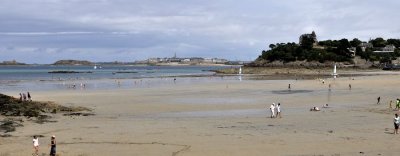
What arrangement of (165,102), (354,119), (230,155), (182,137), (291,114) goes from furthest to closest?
1. (165,102)
2. (291,114)
3. (354,119)
4. (182,137)
5. (230,155)

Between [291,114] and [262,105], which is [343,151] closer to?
[291,114]

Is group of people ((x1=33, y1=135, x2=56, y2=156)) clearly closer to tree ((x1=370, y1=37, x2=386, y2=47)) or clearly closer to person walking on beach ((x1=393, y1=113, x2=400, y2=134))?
person walking on beach ((x1=393, y1=113, x2=400, y2=134))

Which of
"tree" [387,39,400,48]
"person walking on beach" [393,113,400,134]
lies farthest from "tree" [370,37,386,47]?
"person walking on beach" [393,113,400,134]

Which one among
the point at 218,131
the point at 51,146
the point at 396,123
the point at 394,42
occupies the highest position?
the point at 394,42

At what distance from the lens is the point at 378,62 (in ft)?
432

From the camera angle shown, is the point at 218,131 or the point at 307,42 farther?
the point at 307,42

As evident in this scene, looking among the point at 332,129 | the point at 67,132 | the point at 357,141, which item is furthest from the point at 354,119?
the point at 67,132

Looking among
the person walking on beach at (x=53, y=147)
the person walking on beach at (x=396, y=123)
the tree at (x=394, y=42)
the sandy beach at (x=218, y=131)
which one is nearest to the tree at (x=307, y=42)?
the tree at (x=394, y=42)

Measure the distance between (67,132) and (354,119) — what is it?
1463cm

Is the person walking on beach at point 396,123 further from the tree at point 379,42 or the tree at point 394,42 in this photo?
the tree at point 379,42

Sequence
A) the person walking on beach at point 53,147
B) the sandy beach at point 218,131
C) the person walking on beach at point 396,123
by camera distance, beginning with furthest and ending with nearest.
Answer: the person walking on beach at point 396,123 < the sandy beach at point 218,131 < the person walking on beach at point 53,147

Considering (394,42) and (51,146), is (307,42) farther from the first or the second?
(51,146)

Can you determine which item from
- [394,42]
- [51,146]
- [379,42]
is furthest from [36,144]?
[379,42]

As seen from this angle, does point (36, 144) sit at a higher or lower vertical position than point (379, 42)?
lower
